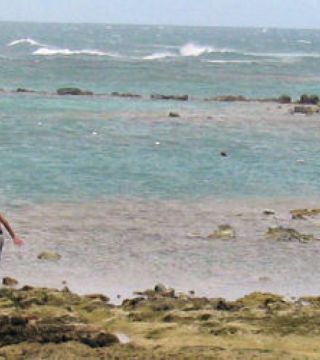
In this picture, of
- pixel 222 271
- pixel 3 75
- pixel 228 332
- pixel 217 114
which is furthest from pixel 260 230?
pixel 3 75

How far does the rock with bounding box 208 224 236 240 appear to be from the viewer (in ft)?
90.0

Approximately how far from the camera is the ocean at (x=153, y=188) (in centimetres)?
2388

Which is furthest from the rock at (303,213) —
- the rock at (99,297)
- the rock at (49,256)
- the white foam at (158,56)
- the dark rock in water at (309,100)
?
the white foam at (158,56)

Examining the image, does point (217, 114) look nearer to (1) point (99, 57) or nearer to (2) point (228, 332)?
(2) point (228, 332)

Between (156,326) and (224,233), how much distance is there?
10.8 meters

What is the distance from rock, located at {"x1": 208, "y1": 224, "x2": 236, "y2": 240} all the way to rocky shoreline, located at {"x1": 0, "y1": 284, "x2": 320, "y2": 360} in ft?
20.9

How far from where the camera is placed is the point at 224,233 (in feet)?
90.9

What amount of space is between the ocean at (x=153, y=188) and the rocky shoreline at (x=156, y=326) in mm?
2209

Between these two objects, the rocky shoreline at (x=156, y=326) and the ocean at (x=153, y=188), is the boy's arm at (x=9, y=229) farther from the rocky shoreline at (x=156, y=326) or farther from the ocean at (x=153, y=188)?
the ocean at (x=153, y=188)

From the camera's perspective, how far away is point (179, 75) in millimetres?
96875

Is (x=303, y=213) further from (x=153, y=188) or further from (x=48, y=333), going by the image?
(x=48, y=333)

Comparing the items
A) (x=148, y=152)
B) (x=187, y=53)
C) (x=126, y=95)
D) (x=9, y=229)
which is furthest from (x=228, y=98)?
(x=187, y=53)

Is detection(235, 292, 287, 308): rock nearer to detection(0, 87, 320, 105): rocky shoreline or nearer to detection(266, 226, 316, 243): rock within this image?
detection(266, 226, 316, 243): rock

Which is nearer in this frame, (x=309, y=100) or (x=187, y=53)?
(x=309, y=100)
